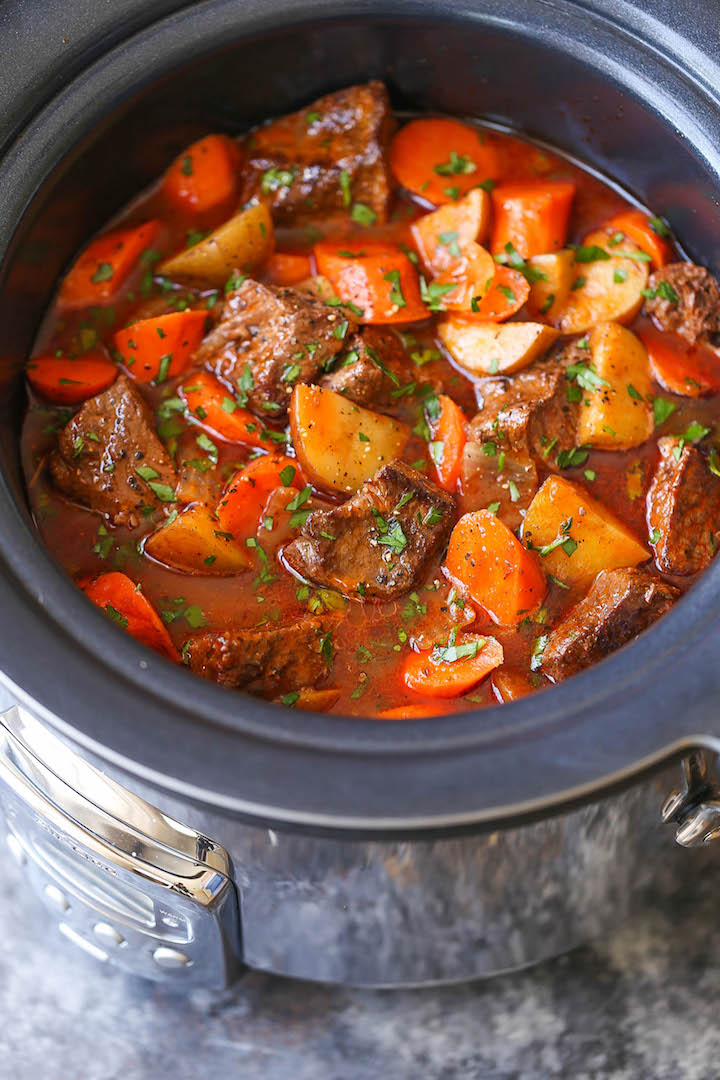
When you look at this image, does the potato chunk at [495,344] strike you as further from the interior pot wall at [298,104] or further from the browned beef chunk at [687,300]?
the interior pot wall at [298,104]

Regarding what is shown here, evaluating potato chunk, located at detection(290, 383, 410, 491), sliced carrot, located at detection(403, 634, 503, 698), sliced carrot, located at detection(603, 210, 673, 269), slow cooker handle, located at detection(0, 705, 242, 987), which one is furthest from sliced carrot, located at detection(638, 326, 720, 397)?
slow cooker handle, located at detection(0, 705, 242, 987)

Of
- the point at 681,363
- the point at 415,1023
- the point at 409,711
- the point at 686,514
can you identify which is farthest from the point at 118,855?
the point at 681,363

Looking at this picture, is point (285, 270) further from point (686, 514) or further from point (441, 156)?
point (686, 514)

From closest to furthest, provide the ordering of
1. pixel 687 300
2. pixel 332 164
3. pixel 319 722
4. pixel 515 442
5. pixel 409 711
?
pixel 319 722 < pixel 409 711 < pixel 515 442 < pixel 687 300 < pixel 332 164

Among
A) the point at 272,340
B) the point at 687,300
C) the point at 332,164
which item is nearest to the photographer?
the point at 272,340

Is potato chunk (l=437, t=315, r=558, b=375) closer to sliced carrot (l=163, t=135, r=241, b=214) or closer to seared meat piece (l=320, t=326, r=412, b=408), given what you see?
seared meat piece (l=320, t=326, r=412, b=408)
